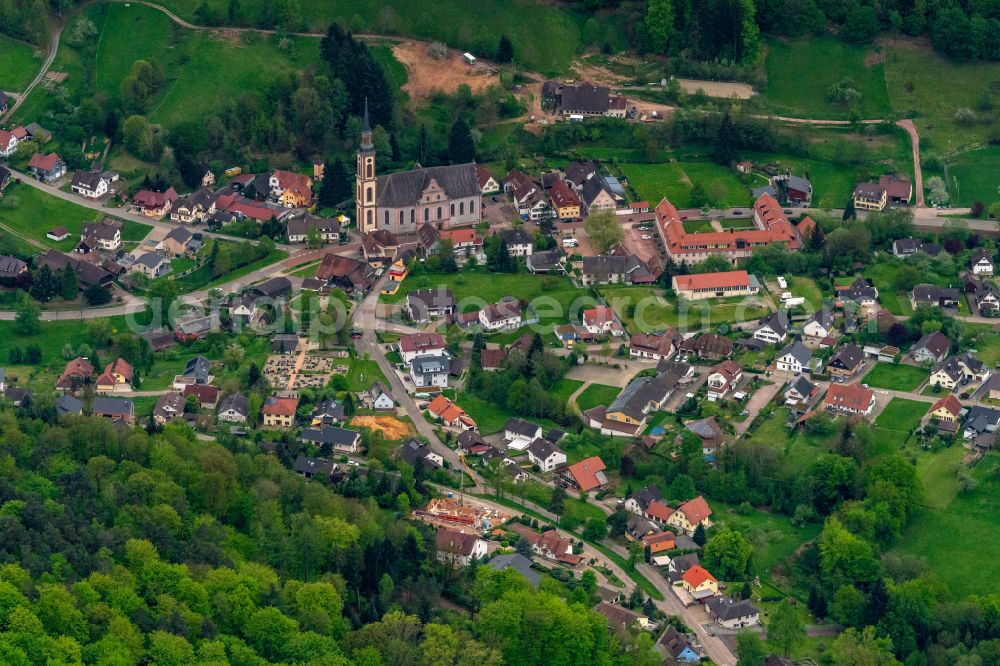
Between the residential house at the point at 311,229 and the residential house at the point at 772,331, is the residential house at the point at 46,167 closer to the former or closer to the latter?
the residential house at the point at 311,229

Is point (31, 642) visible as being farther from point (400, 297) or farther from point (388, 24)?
point (388, 24)

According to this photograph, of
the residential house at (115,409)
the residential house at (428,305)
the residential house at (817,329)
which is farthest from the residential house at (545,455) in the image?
the residential house at (115,409)

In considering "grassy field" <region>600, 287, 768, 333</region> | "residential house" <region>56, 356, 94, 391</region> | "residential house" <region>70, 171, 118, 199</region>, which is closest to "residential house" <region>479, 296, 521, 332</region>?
"grassy field" <region>600, 287, 768, 333</region>

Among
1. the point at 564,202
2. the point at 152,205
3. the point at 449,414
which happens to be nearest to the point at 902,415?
the point at 449,414

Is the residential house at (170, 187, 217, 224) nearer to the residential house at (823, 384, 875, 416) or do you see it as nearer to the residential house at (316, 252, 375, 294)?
the residential house at (316, 252, 375, 294)

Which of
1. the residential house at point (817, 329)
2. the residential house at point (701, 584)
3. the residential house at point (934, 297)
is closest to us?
the residential house at point (701, 584)

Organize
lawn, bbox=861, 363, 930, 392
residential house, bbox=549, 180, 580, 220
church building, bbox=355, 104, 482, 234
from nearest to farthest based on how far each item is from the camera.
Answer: lawn, bbox=861, 363, 930, 392 < church building, bbox=355, 104, 482, 234 < residential house, bbox=549, 180, 580, 220
